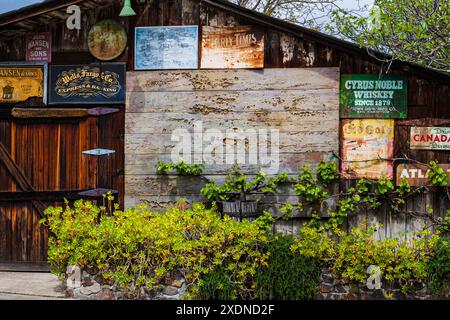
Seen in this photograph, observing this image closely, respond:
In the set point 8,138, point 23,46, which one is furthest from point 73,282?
point 23,46

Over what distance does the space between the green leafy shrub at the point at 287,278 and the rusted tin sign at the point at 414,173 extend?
1959 mm

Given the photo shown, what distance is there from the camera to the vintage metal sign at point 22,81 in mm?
8180

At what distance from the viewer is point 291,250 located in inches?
261

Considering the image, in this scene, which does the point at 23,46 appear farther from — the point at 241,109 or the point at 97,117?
the point at 241,109

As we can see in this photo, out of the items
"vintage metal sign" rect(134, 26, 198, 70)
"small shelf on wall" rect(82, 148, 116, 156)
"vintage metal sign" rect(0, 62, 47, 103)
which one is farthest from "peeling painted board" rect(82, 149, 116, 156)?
"vintage metal sign" rect(134, 26, 198, 70)

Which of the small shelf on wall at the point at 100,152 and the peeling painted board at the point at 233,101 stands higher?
the peeling painted board at the point at 233,101

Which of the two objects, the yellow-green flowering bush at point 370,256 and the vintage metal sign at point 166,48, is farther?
the vintage metal sign at point 166,48

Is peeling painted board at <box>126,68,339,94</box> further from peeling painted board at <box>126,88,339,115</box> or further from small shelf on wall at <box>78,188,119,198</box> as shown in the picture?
small shelf on wall at <box>78,188,119,198</box>

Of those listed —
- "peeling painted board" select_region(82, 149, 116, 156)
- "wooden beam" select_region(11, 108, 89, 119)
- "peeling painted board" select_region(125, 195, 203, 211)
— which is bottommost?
"peeling painted board" select_region(125, 195, 203, 211)

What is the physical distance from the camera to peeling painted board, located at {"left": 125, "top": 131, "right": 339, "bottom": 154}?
761 cm

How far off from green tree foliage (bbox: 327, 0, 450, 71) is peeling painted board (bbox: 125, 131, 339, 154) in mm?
1430

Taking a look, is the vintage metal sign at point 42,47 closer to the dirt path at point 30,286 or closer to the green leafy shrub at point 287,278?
the dirt path at point 30,286

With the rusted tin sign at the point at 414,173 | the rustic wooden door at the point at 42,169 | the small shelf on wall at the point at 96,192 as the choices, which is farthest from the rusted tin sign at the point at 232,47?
the rusted tin sign at the point at 414,173

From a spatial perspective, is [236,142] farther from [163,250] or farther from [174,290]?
[174,290]
